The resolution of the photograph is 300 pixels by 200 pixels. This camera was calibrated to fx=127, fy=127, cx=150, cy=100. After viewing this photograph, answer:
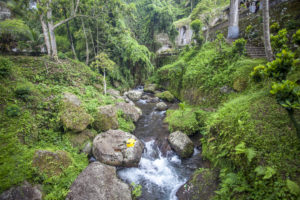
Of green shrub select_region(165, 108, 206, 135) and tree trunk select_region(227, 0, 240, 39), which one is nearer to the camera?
green shrub select_region(165, 108, 206, 135)

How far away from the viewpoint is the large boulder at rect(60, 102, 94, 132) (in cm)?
658

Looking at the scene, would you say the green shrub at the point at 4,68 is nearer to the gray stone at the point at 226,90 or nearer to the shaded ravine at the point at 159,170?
the shaded ravine at the point at 159,170

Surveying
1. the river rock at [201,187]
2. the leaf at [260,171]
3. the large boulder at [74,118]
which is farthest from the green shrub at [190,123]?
the large boulder at [74,118]

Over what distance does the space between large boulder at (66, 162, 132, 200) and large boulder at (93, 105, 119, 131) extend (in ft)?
9.44

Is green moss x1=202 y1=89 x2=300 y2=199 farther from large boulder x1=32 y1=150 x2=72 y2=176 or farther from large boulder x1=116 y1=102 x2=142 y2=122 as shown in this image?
large boulder x1=116 y1=102 x2=142 y2=122

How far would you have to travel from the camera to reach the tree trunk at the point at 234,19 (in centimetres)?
1273

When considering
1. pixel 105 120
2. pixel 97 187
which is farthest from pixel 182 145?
pixel 105 120

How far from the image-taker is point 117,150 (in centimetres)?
638

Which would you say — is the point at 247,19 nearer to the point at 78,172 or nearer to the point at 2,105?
the point at 78,172

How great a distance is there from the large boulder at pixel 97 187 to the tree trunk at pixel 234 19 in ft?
54.2

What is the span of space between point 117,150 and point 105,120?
237 centimetres

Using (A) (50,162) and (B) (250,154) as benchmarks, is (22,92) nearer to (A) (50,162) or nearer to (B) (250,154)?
(A) (50,162)

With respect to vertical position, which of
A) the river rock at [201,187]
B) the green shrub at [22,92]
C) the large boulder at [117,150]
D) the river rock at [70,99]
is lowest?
the river rock at [201,187]

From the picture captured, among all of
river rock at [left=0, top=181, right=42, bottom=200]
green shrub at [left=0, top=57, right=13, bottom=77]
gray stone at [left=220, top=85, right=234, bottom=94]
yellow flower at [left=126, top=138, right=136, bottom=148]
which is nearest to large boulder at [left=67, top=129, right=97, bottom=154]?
yellow flower at [left=126, top=138, right=136, bottom=148]
